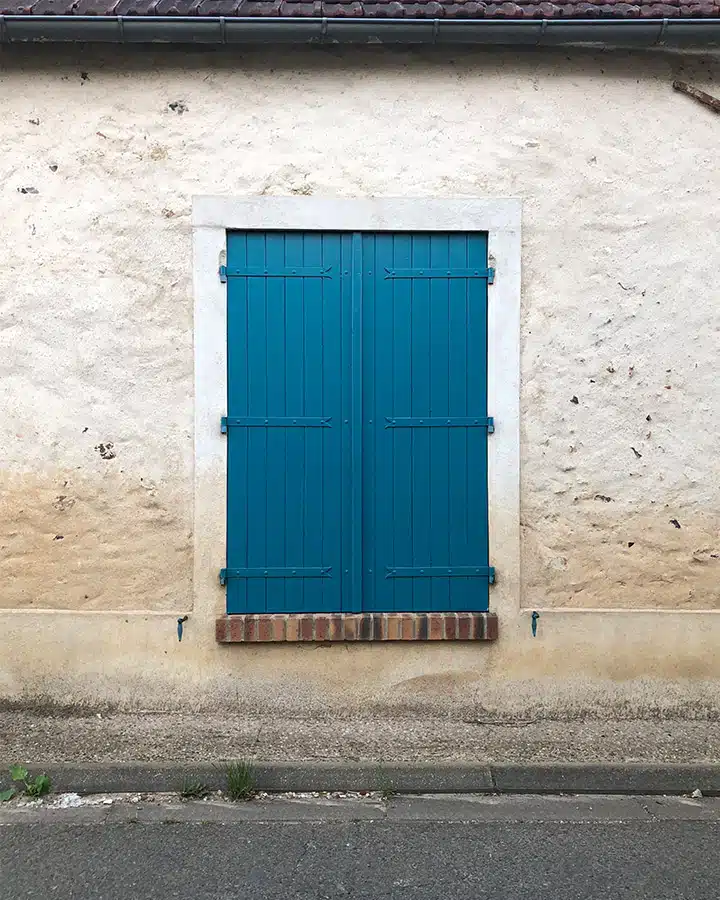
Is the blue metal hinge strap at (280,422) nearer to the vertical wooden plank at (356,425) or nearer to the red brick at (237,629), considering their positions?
the vertical wooden plank at (356,425)

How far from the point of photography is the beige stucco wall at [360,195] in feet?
15.8

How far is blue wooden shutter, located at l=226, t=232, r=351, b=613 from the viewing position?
15.8 feet

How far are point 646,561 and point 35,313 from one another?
11.6 ft

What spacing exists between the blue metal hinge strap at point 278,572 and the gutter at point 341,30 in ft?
9.01

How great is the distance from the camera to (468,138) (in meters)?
4.85

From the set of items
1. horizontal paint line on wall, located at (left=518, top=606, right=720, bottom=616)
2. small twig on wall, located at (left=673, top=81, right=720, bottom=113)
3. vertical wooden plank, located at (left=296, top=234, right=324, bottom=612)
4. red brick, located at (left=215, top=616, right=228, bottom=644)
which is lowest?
red brick, located at (left=215, top=616, right=228, bottom=644)

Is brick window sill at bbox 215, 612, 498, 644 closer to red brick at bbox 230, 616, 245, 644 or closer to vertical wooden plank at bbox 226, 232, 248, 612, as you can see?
red brick at bbox 230, 616, 245, 644

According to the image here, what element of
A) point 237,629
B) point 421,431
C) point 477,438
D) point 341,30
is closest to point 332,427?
point 421,431

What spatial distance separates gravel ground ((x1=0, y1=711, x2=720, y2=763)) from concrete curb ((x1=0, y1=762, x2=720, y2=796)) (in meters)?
0.09

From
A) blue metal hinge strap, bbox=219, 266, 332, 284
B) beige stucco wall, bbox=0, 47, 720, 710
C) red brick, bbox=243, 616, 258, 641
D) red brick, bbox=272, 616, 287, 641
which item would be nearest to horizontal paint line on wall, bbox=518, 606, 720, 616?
beige stucco wall, bbox=0, 47, 720, 710

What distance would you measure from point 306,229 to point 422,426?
48.1 inches

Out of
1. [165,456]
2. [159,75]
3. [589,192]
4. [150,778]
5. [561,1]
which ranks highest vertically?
[561,1]

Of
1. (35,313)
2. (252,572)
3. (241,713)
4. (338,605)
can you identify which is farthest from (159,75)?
(241,713)

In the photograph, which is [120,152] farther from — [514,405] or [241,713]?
[241,713]
